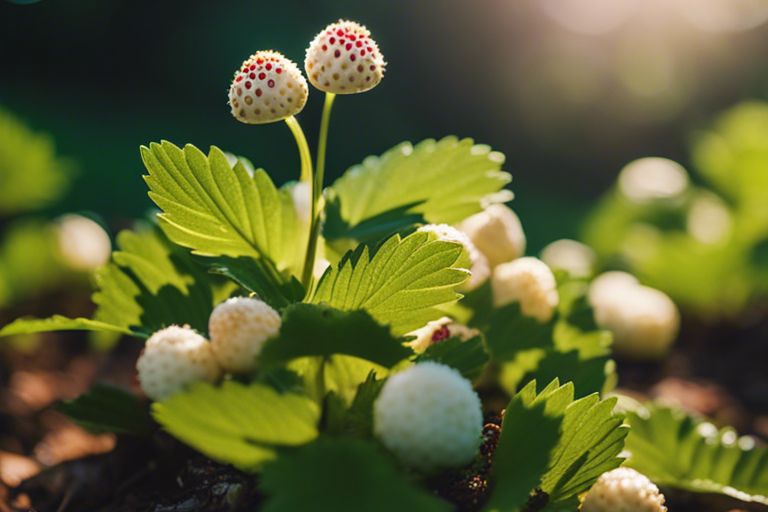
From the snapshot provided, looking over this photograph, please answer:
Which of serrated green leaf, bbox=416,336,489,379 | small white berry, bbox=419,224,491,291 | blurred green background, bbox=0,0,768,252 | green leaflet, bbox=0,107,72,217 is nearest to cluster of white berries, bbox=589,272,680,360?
small white berry, bbox=419,224,491,291

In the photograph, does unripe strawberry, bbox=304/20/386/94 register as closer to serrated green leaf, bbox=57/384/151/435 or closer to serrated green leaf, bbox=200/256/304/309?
serrated green leaf, bbox=200/256/304/309

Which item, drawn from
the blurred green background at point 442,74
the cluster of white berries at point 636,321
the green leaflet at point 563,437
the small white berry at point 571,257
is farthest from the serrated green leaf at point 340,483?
the blurred green background at point 442,74

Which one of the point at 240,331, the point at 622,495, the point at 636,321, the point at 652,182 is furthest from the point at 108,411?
the point at 652,182

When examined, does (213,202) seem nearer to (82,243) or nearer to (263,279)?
→ (263,279)

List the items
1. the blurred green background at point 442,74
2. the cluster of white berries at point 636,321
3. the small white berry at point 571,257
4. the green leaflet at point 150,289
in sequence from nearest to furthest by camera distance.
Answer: the green leaflet at point 150,289 → the cluster of white berries at point 636,321 → the small white berry at point 571,257 → the blurred green background at point 442,74

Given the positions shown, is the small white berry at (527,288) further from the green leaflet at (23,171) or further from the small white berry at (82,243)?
the green leaflet at (23,171)

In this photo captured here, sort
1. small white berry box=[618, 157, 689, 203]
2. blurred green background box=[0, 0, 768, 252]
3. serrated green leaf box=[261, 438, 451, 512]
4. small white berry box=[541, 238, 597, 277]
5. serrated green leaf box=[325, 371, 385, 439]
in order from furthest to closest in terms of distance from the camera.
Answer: blurred green background box=[0, 0, 768, 252] < small white berry box=[618, 157, 689, 203] < small white berry box=[541, 238, 597, 277] < serrated green leaf box=[325, 371, 385, 439] < serrated green leaf box=[261, 438, 451, 512]
